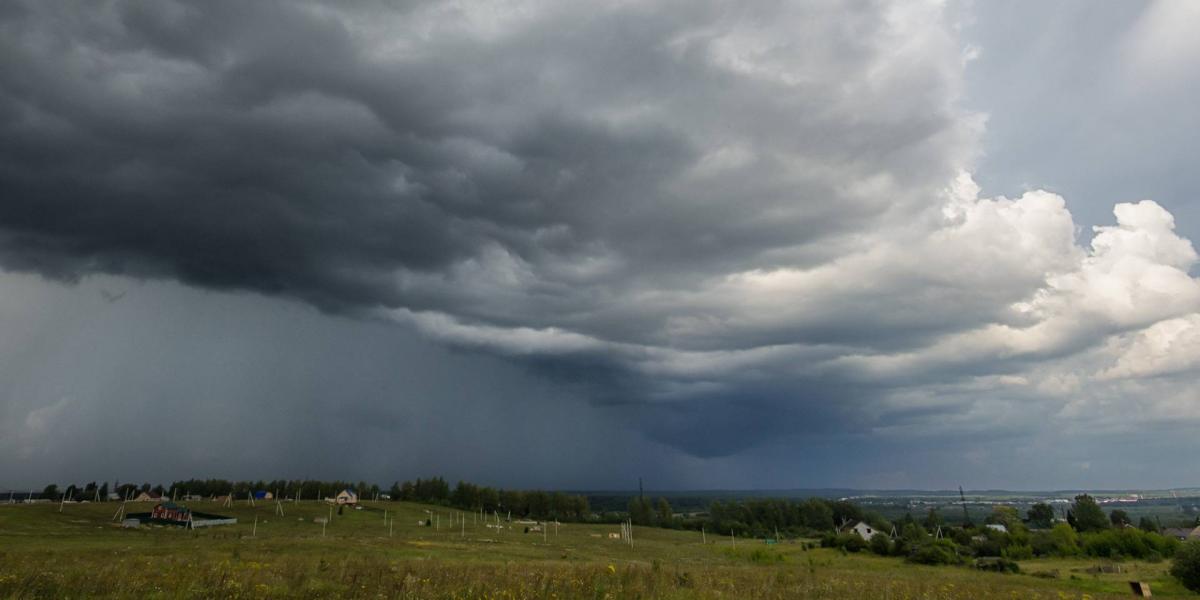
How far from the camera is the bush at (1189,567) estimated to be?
143 ft

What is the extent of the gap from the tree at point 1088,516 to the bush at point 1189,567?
86.5 metres

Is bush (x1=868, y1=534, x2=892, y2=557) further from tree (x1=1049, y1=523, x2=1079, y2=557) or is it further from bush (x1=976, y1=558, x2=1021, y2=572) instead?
tree (x1=1049, y1=523, x2=1079, y2=557)

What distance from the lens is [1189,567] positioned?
146 feet

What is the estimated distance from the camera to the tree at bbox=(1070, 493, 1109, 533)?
119 metres

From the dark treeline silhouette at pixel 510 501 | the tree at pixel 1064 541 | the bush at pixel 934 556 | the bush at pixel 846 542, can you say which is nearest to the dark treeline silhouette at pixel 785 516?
the dark treeline silhouette at pixel 510 501

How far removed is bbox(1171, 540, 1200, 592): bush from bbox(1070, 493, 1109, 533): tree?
86549 mm

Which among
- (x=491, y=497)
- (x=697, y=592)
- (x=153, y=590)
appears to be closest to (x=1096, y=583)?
(x=697, y=592)

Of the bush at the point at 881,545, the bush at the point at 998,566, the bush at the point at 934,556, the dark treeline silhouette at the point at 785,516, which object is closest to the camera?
the bush at the point at 998,566

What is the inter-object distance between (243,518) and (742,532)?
355 feet

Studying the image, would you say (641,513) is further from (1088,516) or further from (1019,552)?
(1019,552)

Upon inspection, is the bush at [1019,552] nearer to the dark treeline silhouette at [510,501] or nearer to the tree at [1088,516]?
the tree at [1088,516]

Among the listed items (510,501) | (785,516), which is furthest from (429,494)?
(785,516)

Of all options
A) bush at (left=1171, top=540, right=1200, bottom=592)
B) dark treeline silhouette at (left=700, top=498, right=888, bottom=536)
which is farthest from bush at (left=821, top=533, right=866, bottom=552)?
dark treeline silhouette at (left=700, top=498, right=888, bottom=536)

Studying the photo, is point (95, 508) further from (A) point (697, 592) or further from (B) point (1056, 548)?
(B) point (1056, 548)
